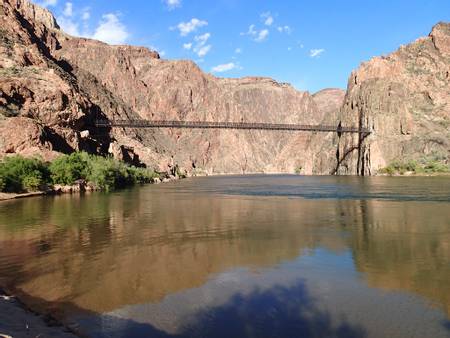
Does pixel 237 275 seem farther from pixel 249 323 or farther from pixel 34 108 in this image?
pixel 34 108

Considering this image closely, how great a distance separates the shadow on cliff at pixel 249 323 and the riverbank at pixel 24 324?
541 millimetres

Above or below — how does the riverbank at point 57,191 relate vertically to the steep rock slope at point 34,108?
below

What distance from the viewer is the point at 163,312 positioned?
9.26 meters

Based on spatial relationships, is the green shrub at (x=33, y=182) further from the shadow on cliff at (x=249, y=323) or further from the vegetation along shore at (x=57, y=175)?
the shadow on cliff at (x=249, y=323)

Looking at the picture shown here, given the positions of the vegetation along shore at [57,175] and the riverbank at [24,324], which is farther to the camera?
the vegetation along shore at [57,175]

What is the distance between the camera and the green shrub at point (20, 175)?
42375 millimetres

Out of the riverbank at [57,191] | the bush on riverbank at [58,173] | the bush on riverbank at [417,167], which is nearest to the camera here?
the riverbank at [57,191]

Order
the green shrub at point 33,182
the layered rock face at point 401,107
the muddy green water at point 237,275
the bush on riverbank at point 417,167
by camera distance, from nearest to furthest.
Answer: the muddy green water at point 237,275 → the green shrub at point 33,182 → the bush on riverbank at point 417,167 → the layered rock face at point 401,107

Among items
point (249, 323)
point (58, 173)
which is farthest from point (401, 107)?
point (249, 323)

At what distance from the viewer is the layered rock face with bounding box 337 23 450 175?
366 ft

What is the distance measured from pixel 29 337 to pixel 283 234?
14.1m

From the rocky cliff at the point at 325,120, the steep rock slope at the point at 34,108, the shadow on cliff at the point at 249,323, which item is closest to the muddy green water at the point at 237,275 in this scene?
the shadow on cliff at the point at 249,323

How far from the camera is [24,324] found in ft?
25.0

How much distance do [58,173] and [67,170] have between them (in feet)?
3.42
